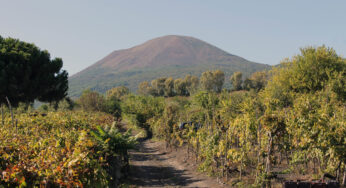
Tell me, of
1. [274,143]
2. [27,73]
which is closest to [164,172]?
[274,143]

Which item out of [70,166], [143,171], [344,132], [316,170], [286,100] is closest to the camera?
[70,166]

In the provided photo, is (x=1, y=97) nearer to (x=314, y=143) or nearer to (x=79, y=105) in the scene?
(x=79, y=105)

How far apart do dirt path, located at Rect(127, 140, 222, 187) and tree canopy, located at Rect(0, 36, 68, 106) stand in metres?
14.3

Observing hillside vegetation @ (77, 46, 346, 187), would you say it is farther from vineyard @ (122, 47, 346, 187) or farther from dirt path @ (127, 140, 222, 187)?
dirt path @ (127, 140, 222, 187)

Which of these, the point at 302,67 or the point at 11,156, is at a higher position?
the point at 302,67

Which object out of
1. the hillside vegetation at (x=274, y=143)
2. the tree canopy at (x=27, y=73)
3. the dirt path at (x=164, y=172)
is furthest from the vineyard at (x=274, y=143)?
Result: the tree canopy at (x=27, y=73)

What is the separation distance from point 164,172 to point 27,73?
18837mm

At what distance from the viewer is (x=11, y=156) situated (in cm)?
457

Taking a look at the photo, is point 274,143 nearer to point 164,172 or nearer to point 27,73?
point 164,172

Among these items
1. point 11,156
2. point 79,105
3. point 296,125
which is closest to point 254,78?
point 79,105

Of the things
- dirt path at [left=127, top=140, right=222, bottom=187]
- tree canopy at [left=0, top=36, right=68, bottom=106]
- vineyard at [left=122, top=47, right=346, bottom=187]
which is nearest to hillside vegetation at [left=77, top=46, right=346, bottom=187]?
vineyard at [left=122, top=47, right=346, bottom=187]

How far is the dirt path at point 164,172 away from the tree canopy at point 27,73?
1431 cm

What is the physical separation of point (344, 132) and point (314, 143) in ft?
2.84

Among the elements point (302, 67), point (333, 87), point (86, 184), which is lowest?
point (86, 184)
